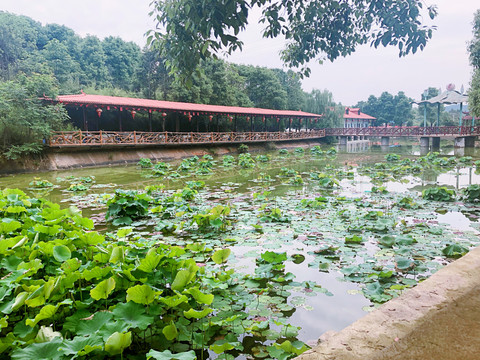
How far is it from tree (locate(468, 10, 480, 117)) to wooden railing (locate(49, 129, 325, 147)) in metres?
12.3

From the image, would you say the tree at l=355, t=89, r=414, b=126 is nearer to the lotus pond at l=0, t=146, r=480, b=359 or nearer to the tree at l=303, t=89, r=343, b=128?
the tree at l=303, t=89, r=343, b=128

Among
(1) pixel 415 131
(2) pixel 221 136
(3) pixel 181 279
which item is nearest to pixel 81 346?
(3) pixel 181 279

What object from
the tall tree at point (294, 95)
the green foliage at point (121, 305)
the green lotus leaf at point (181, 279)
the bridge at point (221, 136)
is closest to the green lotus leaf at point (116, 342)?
the green foliage at point (121, 305)

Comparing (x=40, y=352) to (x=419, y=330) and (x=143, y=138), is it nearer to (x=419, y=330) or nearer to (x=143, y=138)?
(x=419, y=330)

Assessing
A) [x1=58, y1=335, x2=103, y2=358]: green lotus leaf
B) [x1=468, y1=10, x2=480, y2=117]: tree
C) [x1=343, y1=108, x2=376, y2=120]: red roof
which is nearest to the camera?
[x1=58, y1=335, x2=103, y2=358]: green lotus leaf

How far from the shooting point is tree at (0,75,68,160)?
11.8 m

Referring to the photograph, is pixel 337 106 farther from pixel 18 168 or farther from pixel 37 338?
pixel 37 338

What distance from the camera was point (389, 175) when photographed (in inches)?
400

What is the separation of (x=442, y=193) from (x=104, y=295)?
5.91m

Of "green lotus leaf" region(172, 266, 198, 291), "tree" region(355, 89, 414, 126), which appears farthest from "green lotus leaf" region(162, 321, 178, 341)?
"tree" region(355, 89, 414, 126)

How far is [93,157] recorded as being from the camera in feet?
47.1

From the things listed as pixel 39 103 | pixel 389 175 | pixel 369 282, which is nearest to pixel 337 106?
pixel 389 175

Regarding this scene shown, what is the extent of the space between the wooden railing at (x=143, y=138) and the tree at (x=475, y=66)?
12.3 metres

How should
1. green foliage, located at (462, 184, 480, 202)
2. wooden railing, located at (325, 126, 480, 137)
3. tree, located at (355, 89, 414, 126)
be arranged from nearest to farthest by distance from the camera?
green foliage, located at (462, 184, 480, 202) < wooden railing, located at (325, 126, 480, 137) < tree, located at (355, 89, 414, 126)
